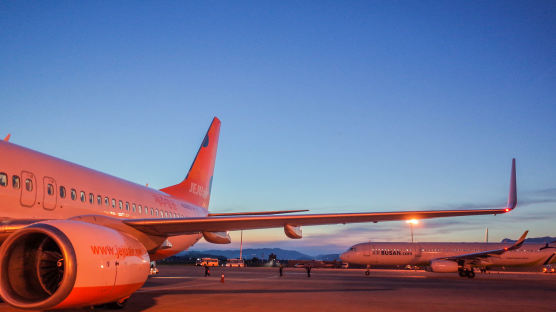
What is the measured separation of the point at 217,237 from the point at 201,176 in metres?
9.86

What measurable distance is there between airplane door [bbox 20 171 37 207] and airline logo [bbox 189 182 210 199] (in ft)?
39.4

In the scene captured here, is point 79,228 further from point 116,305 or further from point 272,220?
point 272,220

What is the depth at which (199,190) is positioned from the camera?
74.1ft

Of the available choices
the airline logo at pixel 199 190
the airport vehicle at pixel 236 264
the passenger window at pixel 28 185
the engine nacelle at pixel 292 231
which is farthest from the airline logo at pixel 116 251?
the airport vehicle at pixel 236 264

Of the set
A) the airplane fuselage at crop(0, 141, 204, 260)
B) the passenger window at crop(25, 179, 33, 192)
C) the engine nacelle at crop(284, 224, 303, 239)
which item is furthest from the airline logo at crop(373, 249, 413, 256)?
the passenger window at crop(25, 179, 33, 192)

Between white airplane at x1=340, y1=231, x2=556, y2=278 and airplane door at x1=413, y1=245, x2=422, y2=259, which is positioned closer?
white airplane at x1=340, y1=231, x2=556, y2=278

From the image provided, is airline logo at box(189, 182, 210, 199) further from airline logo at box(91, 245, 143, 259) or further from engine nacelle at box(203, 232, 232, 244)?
airline logo at box(91, 245, 143, 259)

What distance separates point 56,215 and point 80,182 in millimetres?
1466

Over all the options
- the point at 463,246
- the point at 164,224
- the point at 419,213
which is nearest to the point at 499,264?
the point at 463,246

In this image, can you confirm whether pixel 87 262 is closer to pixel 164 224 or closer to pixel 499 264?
pixel 164 224

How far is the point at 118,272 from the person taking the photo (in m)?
7.85

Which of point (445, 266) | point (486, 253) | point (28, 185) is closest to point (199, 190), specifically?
point (28, 185)

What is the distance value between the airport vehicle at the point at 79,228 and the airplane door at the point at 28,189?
22 millimetres

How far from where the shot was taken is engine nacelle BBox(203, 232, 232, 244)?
1269 cm
